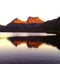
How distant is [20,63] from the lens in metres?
31.6

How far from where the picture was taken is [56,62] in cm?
3238

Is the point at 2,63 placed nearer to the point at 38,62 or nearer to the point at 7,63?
the point at 7,63

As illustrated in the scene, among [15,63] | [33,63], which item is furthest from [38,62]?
[15,63]

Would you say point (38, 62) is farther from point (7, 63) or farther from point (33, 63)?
point (7, 63)

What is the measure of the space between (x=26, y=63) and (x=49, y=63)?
10.5ft

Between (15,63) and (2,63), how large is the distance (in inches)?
71.1

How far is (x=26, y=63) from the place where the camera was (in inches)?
1251

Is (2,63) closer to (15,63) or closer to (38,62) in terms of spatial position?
(15,63)

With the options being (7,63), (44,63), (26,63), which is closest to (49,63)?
(44,63)

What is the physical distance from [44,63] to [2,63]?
5832mm

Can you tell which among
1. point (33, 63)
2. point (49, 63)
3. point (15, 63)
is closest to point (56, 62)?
point (49, 63)

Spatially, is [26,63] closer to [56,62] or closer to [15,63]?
[15,63]

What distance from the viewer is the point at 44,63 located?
103 ft

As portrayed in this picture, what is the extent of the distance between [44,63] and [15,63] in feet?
13.3
